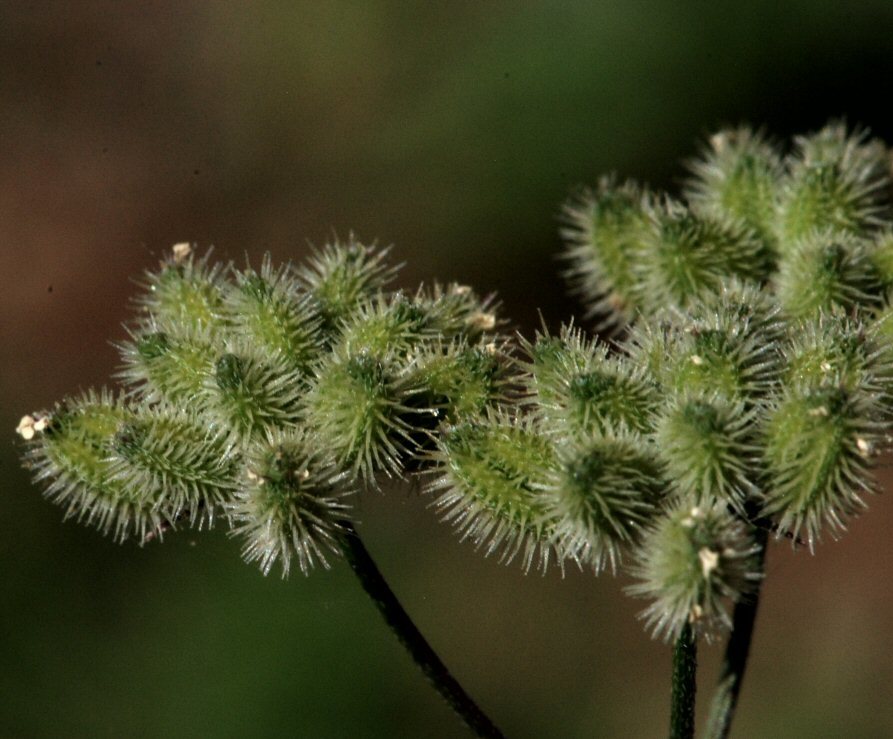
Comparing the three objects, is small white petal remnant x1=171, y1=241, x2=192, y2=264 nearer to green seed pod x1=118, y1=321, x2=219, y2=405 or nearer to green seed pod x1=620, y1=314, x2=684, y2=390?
green seed pod x1=118, y1=321, x2=219, y2=405

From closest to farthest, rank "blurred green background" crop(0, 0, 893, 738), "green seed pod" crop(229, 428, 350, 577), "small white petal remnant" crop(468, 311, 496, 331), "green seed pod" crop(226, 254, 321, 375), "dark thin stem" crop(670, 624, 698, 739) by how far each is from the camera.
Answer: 1. "green seed pod" crop(229, 428, 350, 577)
2. "dark thin stem" crop(670, 624, 698, 739)
3. "green seed pod" crop(226, 254, 321, 375)
4. "small white petal remnant" crop(468, 311, 496, 331)
5. "blurred green background" crop(0, 0, 893, 738)

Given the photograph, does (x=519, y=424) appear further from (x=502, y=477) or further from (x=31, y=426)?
(x=31, y=426)

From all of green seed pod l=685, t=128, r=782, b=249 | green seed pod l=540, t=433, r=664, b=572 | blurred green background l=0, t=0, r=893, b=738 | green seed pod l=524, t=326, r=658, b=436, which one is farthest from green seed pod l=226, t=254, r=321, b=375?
blurred green background l=0, t=0, r=893, b=738

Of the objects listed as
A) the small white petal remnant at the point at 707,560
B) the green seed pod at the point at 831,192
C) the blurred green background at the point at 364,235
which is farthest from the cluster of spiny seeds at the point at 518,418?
the blurred green background at the point at 364,235

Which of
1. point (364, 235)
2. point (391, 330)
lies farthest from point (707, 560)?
point (364, 235)

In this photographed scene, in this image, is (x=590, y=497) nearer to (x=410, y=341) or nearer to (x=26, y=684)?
(x=410, y=341)
